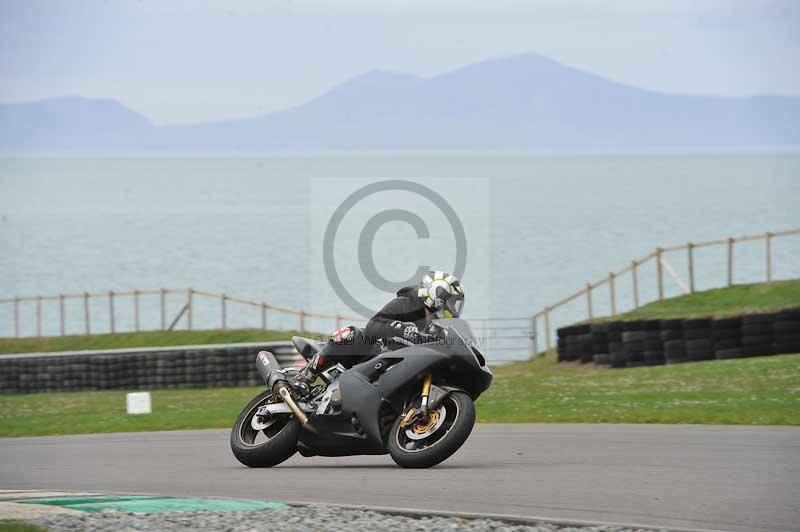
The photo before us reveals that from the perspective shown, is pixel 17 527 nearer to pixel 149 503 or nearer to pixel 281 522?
pixel 149 503

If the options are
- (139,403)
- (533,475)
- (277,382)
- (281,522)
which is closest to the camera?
(281,522)

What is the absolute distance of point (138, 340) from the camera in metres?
42.8

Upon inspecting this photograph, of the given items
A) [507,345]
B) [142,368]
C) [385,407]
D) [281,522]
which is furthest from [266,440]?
[507,345]

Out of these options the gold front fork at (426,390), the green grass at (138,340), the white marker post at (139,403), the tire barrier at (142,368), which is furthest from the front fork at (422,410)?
the green grass at (138,340)

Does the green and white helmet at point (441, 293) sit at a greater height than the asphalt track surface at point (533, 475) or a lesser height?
greater

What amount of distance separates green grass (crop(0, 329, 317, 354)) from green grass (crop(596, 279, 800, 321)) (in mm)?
11184

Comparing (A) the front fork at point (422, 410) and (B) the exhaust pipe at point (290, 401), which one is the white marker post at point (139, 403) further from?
(A) the front fork at point (422, 410)

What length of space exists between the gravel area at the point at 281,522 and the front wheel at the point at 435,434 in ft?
5.48

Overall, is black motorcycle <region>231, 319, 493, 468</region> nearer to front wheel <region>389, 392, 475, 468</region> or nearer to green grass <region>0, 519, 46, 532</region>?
front wheel <region>389, 392, 475, 468</region>

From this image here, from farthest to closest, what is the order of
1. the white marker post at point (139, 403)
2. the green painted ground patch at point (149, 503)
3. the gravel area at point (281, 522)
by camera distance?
the white marker post at point (139, 403)
the green painted ground patch at point (149, 503)
the gravel area at point (281, 522)

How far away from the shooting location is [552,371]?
30938 mm

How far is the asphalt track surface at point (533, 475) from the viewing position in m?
9.13

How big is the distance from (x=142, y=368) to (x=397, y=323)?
71.2 ft

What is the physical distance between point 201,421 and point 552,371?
537 inches
